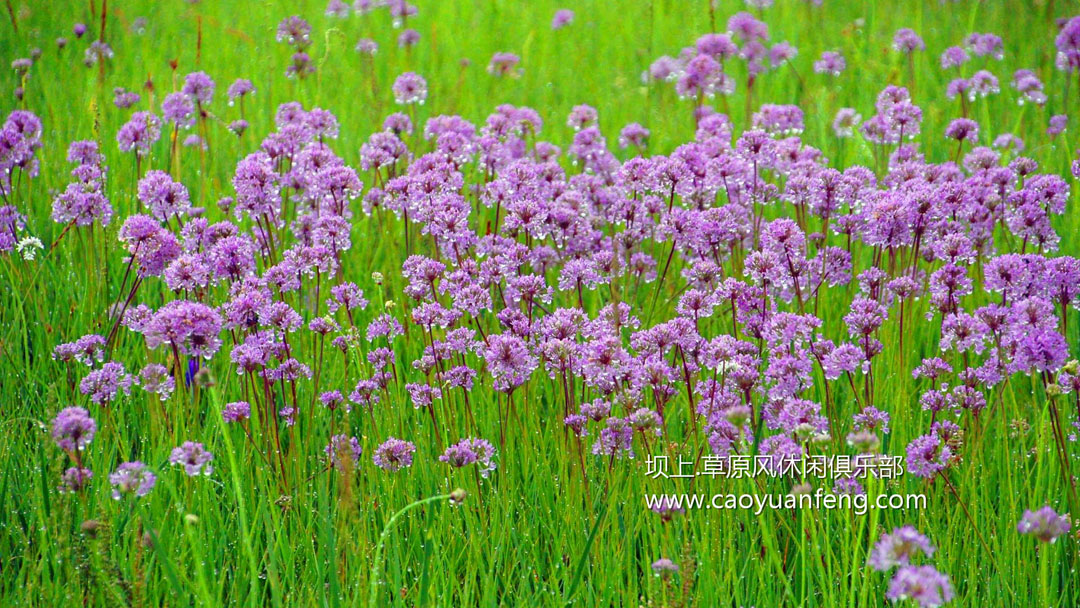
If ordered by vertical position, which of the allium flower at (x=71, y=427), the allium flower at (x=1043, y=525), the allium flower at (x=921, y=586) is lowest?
the allium flower at (x=921, y=586)

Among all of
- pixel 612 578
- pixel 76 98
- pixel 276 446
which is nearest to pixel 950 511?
pixel 612 578

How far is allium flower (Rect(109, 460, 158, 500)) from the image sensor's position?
2385 mm

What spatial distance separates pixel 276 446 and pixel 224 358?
0.79 metres

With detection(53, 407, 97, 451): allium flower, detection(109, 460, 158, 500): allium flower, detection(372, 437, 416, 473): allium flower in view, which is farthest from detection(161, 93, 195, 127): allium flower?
detection(109, 460, 158, 500): allium flower

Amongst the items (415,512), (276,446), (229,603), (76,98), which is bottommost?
(229,603)

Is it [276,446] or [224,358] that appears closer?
[276,446]

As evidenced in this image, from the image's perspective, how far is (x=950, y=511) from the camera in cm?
313

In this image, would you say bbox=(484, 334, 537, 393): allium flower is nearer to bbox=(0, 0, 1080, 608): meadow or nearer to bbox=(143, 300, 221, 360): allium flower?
bbox=(0, 0, 1080, 608): meadow

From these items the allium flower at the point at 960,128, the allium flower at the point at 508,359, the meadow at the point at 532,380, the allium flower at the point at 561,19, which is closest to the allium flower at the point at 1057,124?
the meadow at the point at 532,380

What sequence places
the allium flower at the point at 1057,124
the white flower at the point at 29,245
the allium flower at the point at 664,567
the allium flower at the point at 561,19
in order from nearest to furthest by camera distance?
the allium flower at the point at 664,567 < the white flower at the point at 29,245 < the allium flower at the point at 1057,124 < the allium flower at the point at 561,19

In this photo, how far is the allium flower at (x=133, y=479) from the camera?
2385 mm

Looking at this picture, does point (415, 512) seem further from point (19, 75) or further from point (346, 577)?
point (19, 75)

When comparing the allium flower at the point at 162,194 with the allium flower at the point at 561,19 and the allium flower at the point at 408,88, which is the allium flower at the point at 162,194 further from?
the allium flower at the point at 561,19

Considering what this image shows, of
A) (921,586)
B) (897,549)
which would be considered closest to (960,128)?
(897,549)
